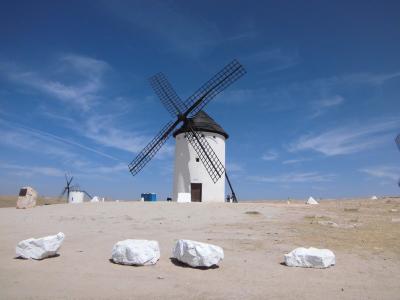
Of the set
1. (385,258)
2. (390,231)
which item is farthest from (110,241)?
(390,231)

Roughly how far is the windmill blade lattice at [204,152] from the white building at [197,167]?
28 cm

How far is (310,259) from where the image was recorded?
7.68 m

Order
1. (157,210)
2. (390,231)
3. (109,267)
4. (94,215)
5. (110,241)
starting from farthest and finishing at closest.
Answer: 1. (157,210)
2. (94,215)
3. (390,231)
4. (110,241)
5. (109,267)

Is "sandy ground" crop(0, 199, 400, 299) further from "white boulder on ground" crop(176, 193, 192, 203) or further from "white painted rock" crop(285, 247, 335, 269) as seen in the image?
"white boulder on ground" crop(176, 193, 192, 203)

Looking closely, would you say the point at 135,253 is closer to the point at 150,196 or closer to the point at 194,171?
the point at 194,171

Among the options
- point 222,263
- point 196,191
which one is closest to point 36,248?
point 222,263

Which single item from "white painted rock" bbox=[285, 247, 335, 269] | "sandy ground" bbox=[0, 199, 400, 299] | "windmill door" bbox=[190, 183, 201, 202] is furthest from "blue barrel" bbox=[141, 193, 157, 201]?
"white painted rock" bbox=[285, 247, 335, 269]

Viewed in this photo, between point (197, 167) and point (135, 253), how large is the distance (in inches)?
789

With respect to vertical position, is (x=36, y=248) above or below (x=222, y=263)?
above

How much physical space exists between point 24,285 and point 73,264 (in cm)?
172

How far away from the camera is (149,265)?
297 inches

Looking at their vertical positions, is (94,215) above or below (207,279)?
above

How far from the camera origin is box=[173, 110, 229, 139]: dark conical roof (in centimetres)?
2805

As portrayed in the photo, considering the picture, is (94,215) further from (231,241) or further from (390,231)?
(390,231)
